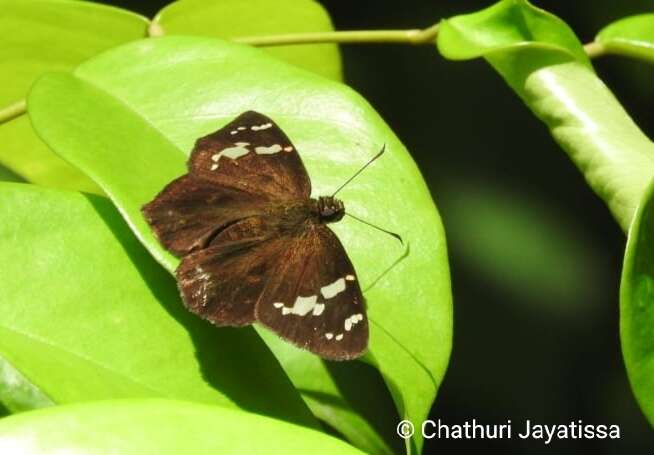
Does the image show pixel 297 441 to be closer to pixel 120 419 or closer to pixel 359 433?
pixel 120 419

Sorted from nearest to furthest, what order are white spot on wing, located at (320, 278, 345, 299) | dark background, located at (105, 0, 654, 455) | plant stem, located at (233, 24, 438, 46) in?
white spot on wing, located at (320, 278, 345, 299) < plant stem, located at (233, 24, 438, 46) < dark background, located at (105, 0, 654, 455)

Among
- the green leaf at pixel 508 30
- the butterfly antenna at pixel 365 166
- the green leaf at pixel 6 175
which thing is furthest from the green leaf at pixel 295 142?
the green leaf at pixel 6 175

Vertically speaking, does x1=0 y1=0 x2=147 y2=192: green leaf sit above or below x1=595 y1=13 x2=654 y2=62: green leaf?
below

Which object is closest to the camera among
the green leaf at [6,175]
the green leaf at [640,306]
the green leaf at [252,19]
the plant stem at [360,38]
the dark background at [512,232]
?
the green leaf at [640,306]

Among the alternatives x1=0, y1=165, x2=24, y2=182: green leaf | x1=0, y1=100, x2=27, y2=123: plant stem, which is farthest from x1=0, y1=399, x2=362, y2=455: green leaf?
x1=0, y1=165, x2=24, y2=182: green leaf

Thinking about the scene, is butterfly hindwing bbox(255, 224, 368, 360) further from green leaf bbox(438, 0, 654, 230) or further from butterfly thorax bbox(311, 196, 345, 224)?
green leaf bbox(438, 0, 654, 230)

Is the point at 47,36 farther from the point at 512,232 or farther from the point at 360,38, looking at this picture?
the point at 512,232

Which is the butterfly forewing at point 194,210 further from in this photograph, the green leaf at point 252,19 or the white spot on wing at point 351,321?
the green leaf at point 252,19
